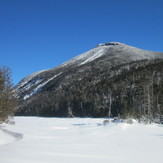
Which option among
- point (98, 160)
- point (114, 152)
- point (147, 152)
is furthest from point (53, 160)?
point (147, 152)

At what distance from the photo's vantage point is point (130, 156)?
6.38 metres

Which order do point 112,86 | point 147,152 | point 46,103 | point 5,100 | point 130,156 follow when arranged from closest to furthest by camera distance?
point 130,156
point 147,152
point 5,100
point 112,86
point 46,103

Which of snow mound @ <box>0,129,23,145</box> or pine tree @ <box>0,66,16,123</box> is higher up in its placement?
pine tree @ <box>0,66,16,123</box>

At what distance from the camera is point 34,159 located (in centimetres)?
579

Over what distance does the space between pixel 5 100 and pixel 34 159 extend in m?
9.53

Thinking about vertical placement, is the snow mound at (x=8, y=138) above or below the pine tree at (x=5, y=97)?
below

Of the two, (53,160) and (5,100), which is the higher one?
(5,100)

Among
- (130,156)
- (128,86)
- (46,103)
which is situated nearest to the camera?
(130,156)

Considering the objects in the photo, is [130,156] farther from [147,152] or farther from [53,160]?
[53,160]

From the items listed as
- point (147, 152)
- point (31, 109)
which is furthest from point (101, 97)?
point (147, 152)

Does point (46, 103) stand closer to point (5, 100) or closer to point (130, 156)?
point (5, 100)

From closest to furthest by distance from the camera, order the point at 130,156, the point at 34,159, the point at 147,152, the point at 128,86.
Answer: the point at 34,159
the point at 130,156
the point at 147,152
the point at 128,86

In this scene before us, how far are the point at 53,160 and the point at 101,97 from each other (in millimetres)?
65782

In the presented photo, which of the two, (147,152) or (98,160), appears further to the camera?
(147,152)
